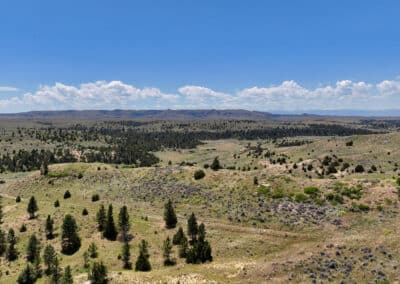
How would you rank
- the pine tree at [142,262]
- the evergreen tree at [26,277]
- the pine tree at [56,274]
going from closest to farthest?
the pine tree at [56,274]
the pine tree at [142,262]
the evergreen tree at [26,277]

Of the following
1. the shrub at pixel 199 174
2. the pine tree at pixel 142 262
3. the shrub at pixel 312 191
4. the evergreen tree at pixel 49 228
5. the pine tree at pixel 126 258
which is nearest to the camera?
the pine tree at pixel 142 262

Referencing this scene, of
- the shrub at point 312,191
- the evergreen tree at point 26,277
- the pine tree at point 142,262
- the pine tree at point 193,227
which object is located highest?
the shrub at point 312,191

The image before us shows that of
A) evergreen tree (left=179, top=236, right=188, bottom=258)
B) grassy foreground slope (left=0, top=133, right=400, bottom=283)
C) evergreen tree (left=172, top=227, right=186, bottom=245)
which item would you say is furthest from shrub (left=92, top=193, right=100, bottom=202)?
evergreen tree (left=179, top=236, right=188, bottom=258)

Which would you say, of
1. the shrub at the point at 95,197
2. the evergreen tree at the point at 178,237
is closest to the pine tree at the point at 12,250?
the shrub at the point at 95,197

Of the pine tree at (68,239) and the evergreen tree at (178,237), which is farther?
the pine tree at (68,239)

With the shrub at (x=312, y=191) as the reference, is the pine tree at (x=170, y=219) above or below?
below

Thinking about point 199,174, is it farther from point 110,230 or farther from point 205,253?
point 205,253

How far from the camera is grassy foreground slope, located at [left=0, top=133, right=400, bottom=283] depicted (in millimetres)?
45469

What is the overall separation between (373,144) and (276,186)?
7616cm

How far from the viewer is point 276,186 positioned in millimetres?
74062

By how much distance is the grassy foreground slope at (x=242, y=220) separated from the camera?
1790 inches

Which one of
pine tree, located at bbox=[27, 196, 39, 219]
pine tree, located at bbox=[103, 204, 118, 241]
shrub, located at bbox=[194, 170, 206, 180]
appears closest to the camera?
pine tree, located at bbox=[103, 204, 118, 241]

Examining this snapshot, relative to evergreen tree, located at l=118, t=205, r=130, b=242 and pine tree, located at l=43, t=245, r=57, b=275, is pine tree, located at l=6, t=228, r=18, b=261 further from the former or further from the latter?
evergreen tree, located at l=118, t=205, r=130, b=242

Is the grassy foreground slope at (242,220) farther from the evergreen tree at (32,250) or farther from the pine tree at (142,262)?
the evergreen tree at (32,250)
